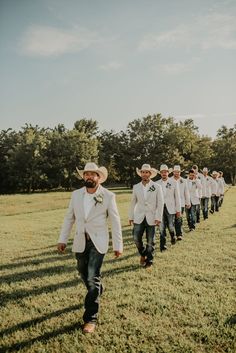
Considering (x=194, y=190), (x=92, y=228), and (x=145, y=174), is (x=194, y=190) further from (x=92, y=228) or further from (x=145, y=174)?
(x=92, y=228)

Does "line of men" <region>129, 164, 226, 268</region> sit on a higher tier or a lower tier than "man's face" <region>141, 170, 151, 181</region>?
lower

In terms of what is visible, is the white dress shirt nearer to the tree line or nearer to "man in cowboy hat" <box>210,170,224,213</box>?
"man in cowboy hat" <box>210,170,224,213</box>

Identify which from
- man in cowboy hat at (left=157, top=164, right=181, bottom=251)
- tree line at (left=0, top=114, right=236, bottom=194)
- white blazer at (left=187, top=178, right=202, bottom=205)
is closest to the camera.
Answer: man in cowboy hat at (left=157, top=164, right=181, bottom=251)

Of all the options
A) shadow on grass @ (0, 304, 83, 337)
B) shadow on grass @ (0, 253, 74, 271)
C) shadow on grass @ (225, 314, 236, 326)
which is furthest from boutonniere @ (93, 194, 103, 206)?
shadow on grass @ (0, 253, 74, 271)

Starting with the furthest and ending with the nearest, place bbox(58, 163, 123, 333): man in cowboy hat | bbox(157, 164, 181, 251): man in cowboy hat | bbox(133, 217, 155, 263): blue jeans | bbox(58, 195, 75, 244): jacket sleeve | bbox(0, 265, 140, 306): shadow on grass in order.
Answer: bbox(157, 164, 181, 251): man in cowboy hat
bbox(133, 217, 155, 263): blue jeans
bbox(0, 265, 140, 306): shadow on grass
bbox(58, 195, 75, 244): jacket sleeve
bbox(58, 163, 123, 333): man in cowboy hat

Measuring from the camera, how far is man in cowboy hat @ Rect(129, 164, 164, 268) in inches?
375

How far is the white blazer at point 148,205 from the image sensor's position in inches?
375

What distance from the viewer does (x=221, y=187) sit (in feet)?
80.2

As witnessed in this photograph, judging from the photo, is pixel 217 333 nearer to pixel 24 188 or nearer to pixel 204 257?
pixel 204 257

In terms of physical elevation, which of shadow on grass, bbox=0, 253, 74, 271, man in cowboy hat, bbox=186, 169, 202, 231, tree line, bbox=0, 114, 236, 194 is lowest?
shadow on grass, bbox=0, 253, 74, 271

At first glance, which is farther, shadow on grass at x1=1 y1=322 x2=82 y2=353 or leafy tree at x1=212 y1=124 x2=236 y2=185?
leafy tree at x1=212 y1=124 x2=236 y2=185

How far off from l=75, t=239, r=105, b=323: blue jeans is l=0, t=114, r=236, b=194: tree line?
212 ft

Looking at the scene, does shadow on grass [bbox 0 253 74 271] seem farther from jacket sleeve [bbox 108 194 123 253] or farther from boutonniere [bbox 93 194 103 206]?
boutonniere [bbox 93 194 103 206]

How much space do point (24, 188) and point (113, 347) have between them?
70680 mm
